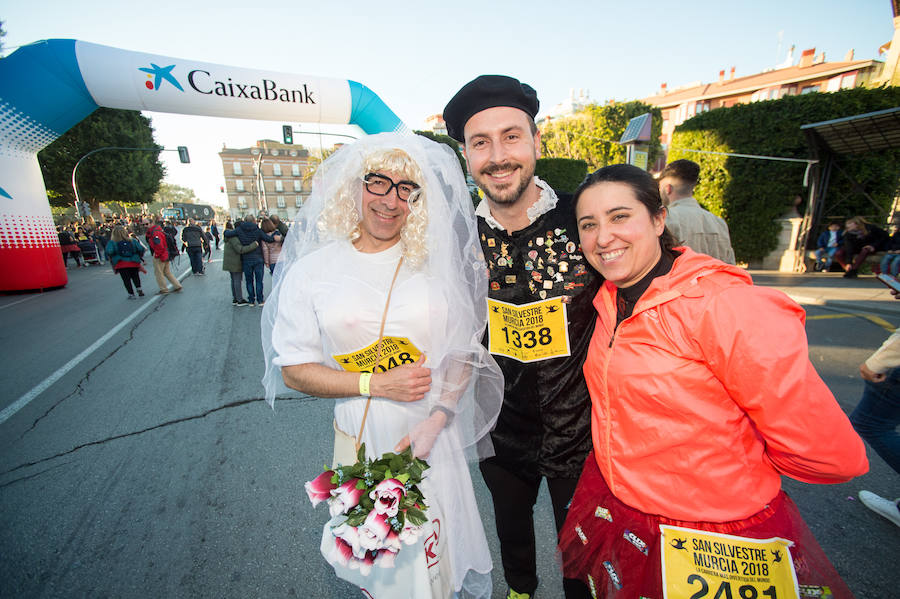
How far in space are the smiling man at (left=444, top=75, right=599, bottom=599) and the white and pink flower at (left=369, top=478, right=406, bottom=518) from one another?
0.69 meters

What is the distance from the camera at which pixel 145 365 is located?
4949mm

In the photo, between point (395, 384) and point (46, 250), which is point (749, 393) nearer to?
point (395, 384)

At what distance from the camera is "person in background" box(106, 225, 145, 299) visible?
873cm

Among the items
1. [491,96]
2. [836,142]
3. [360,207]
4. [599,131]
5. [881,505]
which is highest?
[599,131]

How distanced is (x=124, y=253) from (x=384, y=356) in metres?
10.6

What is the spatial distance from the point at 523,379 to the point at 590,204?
0.78 meters

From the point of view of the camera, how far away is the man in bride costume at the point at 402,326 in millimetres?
1421

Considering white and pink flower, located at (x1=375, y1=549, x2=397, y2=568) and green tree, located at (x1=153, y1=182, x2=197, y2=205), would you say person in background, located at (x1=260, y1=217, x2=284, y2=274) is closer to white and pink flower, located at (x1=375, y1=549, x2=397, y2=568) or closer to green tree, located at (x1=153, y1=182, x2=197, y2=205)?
white and pink flower, located at (x1=375, y1=549, x2=397, y2=568)

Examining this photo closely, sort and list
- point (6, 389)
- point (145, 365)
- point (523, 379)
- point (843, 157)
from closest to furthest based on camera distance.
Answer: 1. point (523, 379)
2. point (6, 389)
3. point (145, 365)
4. point (843, 157)

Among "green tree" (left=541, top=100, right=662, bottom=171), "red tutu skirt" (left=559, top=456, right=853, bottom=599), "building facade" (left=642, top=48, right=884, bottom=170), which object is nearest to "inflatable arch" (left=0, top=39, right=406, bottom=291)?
"red tutu skirt" (left=559, top=456, right=853, bottom=599)

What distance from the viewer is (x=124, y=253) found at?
29.0 ft

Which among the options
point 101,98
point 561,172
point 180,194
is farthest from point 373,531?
point 180,194

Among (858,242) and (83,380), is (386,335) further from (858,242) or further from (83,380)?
(858,242)

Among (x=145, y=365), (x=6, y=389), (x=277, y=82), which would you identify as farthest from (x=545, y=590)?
(x=277, y=82)
